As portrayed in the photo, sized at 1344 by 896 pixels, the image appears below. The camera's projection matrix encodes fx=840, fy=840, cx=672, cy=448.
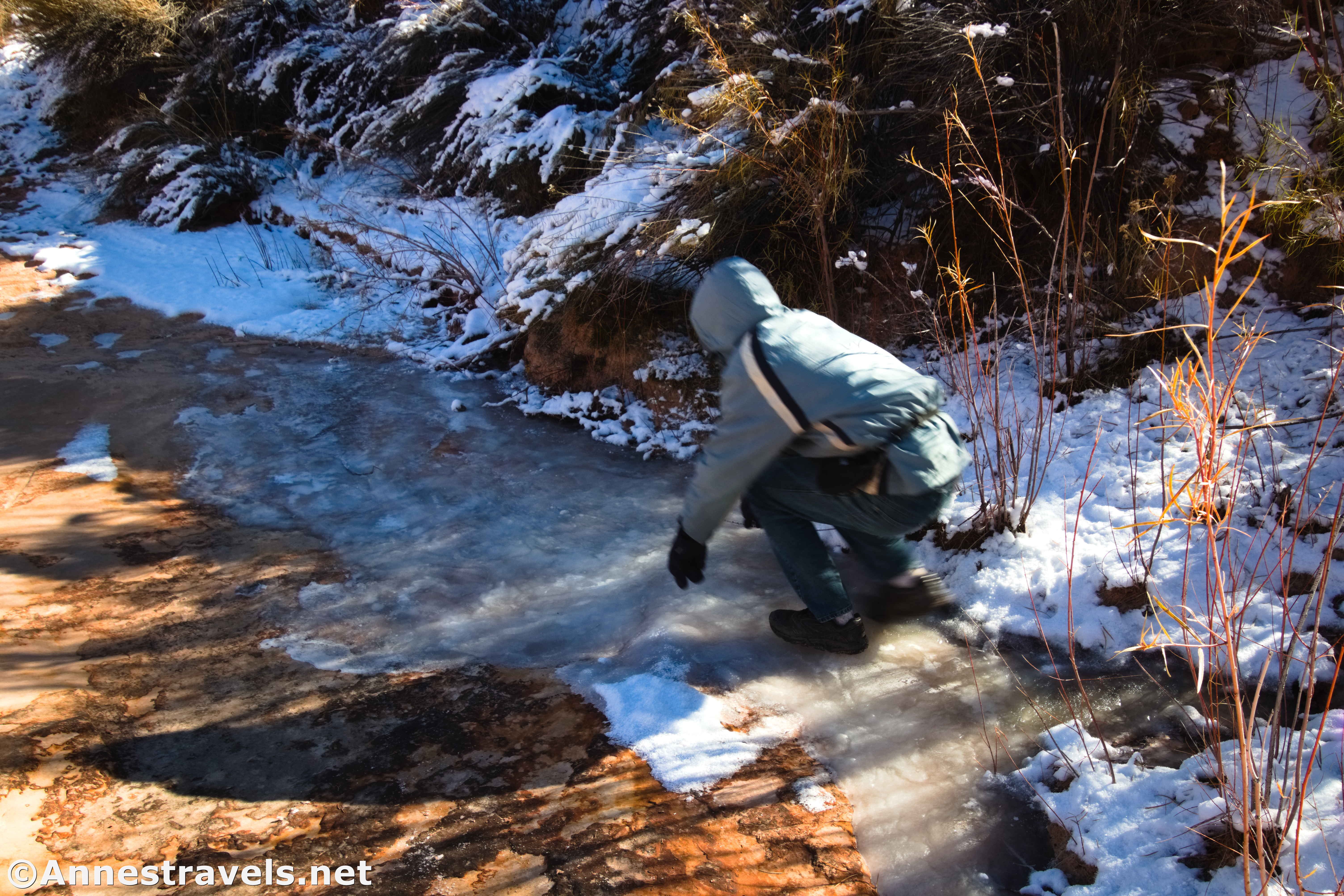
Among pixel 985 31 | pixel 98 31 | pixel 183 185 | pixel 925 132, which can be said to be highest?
pixel 98 31

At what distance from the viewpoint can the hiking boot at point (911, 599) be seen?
269cm

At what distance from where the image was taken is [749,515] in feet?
9.06

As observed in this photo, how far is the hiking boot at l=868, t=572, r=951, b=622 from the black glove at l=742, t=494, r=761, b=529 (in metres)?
0.46

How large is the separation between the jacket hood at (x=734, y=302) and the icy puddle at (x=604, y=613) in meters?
1.07

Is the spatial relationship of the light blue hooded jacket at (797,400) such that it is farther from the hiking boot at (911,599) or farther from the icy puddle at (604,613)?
the icy puddle at (604,613)

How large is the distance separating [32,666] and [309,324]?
396cm

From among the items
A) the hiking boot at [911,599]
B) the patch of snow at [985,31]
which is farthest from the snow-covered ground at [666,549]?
the patch of snow at [985,31]

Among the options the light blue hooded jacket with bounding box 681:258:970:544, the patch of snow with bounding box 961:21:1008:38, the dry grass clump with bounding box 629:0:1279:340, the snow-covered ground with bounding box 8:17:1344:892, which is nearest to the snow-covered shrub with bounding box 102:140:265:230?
the snow-covered ground with bounding box 8:17:1344:892

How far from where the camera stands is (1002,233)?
4.17 meters

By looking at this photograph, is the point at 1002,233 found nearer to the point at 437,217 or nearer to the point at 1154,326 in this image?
the point at 1154,326

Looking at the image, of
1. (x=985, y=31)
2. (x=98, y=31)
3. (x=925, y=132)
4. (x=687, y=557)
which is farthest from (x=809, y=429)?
(x=98, y=31)

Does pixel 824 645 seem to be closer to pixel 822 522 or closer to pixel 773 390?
pixel 822 522

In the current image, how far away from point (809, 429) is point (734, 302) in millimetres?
411

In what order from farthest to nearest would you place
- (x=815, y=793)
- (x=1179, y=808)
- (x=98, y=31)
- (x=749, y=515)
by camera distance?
(x=98, y=31), (x=749, y=515), (x=815, y=793), (x=1179, y=808)
